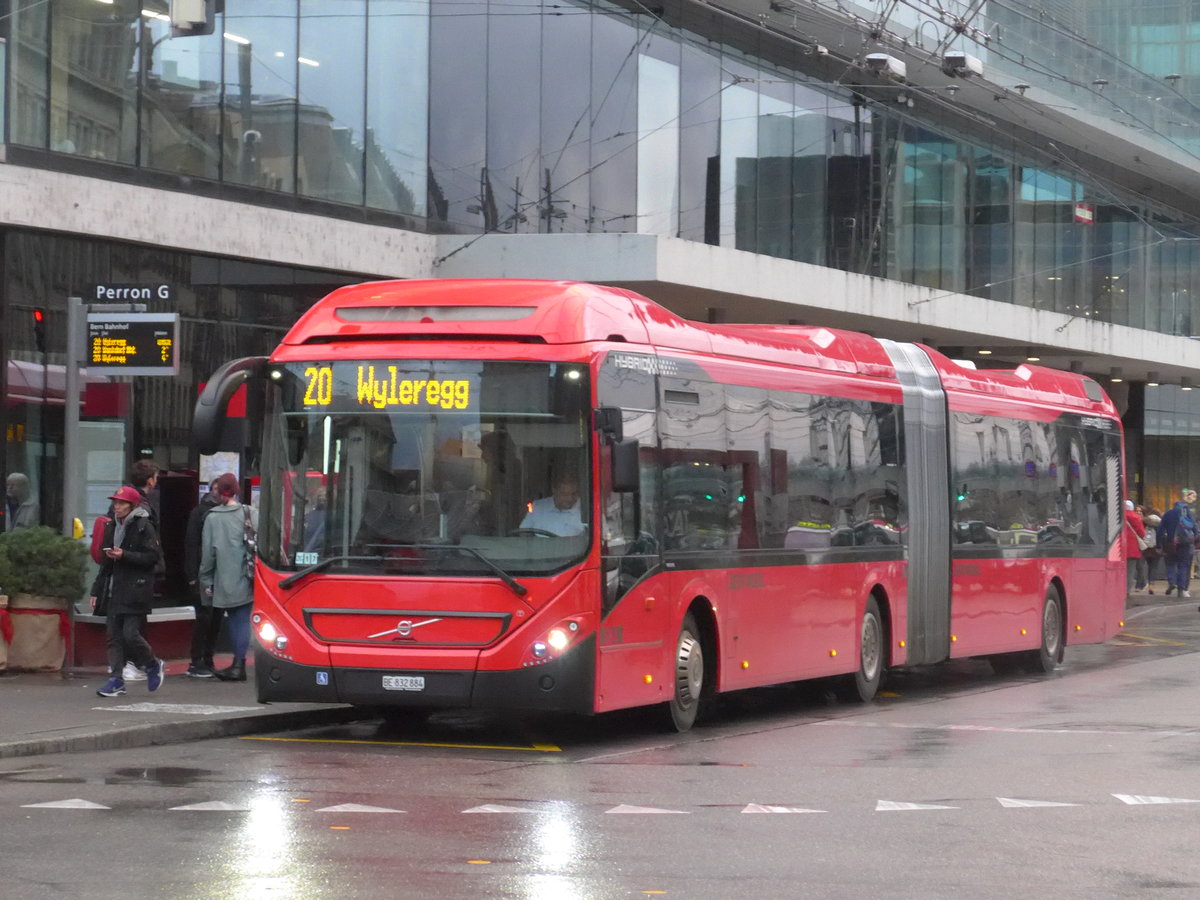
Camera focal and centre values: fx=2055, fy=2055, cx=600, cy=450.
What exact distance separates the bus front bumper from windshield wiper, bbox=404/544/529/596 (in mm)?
505

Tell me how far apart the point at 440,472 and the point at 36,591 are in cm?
583

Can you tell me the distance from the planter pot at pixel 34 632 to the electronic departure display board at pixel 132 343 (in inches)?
82.1

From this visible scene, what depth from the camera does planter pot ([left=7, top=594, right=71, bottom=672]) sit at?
57.5ft

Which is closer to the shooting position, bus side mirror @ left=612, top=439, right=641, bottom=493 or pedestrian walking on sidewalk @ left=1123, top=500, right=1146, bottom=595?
bus side mirror @ left=612, top=439, right=641, bottom=493

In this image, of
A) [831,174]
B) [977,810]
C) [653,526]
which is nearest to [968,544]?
[653,526]

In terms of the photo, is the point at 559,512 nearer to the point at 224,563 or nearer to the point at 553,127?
the point at 224,563

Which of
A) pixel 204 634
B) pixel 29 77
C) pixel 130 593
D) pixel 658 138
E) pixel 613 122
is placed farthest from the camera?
pixel 658 138

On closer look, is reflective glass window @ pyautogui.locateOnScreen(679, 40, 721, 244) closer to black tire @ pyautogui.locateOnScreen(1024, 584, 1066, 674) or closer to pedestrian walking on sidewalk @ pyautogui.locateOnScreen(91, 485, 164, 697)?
black tire @ pyautogui.locateOnScreen(1024, 584, 1066, 674)

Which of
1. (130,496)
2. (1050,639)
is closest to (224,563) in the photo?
(130,496)

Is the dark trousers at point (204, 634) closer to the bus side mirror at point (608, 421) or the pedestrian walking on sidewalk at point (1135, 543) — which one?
the bus side mirror at point (608, 421)

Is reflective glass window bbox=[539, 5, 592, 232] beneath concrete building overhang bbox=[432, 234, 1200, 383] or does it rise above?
above

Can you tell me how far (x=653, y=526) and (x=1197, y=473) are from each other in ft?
152

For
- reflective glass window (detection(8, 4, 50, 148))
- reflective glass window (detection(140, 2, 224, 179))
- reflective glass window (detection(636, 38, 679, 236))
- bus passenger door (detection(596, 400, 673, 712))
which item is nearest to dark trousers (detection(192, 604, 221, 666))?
bus passenger door (detection(596, 400, 673, 712))

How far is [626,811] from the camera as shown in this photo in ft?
33.7
